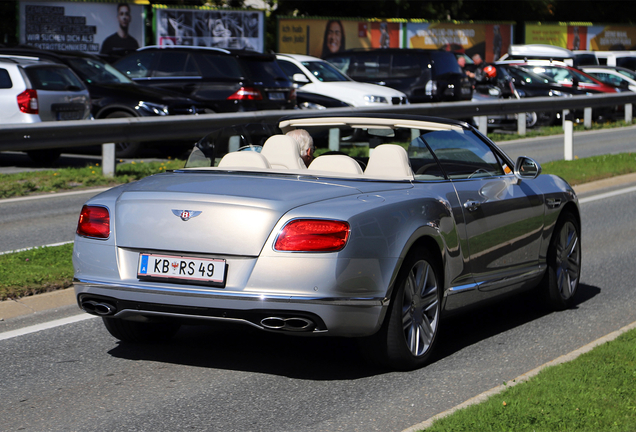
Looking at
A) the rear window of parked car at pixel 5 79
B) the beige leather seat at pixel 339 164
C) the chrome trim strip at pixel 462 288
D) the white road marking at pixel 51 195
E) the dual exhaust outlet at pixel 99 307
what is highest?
the rear window of parked car at pixel 5 79

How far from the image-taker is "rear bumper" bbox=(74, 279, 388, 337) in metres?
4.77

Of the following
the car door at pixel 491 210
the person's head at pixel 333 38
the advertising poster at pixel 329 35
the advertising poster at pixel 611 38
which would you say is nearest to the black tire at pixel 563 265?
the car door at pixel 491 210

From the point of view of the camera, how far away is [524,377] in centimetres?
507

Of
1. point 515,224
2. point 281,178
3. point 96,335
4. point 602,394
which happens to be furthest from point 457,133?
point 96,335

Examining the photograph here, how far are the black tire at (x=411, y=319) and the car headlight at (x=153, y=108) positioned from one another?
11913mm

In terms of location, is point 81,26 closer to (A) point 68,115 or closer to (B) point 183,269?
(A) point 68,115

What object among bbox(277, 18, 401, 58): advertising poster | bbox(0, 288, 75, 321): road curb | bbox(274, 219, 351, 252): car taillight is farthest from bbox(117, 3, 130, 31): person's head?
bbox(274, 219, 351, 252): car taillight

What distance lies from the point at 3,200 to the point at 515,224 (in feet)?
25.8

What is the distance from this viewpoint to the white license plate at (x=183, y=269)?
4.86 m

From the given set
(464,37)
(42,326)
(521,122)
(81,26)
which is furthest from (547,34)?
(42,326)

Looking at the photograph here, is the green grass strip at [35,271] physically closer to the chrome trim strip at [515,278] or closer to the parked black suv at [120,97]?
the chrome trim strip at [515,278]

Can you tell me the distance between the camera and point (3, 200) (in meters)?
12.3

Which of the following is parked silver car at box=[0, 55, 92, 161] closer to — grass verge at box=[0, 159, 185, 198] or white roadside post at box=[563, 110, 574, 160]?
grass verge at box=[0, 159, 185, 198]

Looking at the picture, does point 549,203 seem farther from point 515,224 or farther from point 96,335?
point 96,335
